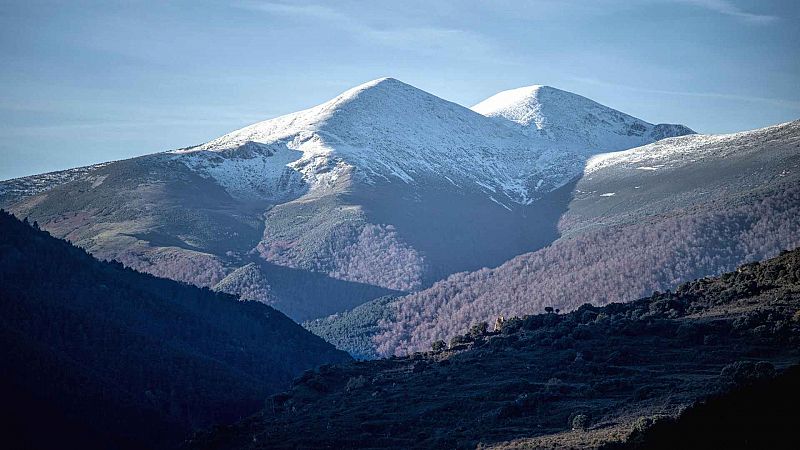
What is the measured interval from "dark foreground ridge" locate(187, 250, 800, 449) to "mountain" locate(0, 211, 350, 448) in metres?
20.1

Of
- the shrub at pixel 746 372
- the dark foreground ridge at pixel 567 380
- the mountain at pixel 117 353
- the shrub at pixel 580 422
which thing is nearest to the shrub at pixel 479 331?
the dark foreground ridge at pixel 567 380

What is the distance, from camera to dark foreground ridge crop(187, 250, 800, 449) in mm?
66562

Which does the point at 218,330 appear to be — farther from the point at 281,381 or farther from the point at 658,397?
the point at 658,397

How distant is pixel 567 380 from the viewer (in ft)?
261

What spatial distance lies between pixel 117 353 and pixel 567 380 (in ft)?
205

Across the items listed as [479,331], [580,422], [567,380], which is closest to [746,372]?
[580,422]

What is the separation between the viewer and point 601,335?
90250 millimetres

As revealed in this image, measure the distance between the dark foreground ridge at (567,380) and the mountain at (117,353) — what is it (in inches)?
792

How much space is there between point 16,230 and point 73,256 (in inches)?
341

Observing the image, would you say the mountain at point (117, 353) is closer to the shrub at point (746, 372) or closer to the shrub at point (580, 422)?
the shrub at point (580, 422)

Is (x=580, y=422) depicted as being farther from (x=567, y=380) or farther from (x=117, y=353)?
(x=117, y=353)

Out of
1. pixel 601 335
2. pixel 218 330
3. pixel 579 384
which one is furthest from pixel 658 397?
pixel 218 330

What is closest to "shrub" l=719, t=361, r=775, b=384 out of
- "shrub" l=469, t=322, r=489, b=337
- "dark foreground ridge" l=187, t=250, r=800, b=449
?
"dark foreground ridge" l=187, t=250, r=800, b=449

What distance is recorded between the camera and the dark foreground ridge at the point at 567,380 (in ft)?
218
